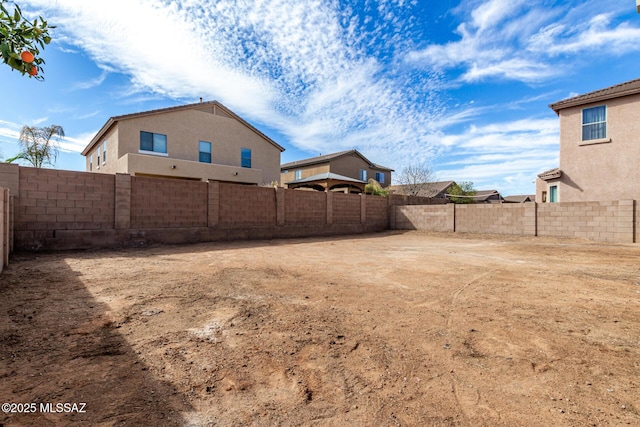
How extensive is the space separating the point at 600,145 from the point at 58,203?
20887mm

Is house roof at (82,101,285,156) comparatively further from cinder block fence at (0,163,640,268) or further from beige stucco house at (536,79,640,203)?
beige stucco house at (536,79,640,203)

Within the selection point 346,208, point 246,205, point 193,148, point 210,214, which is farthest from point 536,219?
point 193,148

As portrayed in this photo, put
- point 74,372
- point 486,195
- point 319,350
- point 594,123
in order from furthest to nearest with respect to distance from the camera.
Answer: point 486,195 → point 594,123 → point 319,350 → point 74,372

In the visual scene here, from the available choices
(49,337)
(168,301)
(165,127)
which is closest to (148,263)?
(168,301)

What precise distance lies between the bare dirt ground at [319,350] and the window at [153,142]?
1335 centimetres

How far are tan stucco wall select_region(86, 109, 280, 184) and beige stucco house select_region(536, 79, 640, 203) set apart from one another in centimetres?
1713

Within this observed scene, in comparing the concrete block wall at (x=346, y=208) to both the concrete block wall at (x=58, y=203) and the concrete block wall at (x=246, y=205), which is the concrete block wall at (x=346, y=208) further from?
the concrete block wall at (x=58, y=203)

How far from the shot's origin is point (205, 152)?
19.6 m

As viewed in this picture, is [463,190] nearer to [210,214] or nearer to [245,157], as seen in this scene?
[245,157]

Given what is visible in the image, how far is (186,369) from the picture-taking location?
245 cm

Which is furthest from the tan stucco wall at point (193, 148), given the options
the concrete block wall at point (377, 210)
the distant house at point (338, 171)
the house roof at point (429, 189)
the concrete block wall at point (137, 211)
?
the house roof at point (429, 189)

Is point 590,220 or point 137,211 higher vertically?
point 137,211

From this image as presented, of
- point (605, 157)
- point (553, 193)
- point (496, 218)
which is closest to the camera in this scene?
point (605, 157)

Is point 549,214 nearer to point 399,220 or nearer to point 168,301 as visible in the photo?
point 399,220
